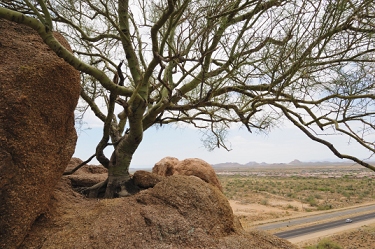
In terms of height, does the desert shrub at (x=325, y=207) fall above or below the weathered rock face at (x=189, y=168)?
below

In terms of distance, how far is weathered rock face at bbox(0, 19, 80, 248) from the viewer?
2656 mm

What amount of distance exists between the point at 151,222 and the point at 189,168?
4912 millimetres

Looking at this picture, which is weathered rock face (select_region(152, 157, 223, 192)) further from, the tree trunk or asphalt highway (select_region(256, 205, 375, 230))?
asphalt highway (select_region(256, 205, 375, 230))

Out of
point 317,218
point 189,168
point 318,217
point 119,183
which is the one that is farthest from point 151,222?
point 318,217

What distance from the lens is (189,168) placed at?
8164 millimetres

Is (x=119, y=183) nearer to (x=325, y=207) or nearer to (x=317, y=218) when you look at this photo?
(x=317, y=218)

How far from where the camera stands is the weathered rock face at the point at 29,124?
2656mm

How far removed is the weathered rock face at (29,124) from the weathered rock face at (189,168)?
488 cm

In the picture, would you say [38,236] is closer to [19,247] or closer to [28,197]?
[19,247]

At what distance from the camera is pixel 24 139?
2.78 metres

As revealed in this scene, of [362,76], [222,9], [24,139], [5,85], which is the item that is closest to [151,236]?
[24,139]

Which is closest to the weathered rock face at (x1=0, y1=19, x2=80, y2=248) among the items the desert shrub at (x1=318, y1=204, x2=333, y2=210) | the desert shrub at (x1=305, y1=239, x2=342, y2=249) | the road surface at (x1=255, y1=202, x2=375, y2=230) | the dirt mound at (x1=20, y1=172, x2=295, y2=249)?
the dirt mound at (x1=20, y1=172, x2=295, y2=249)

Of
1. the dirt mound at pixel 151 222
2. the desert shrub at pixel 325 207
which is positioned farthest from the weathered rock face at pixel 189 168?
the desert shrub at pixel 325 207

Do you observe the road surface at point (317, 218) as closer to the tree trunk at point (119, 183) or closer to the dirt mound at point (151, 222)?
the tree trunk at point (119, 183)
